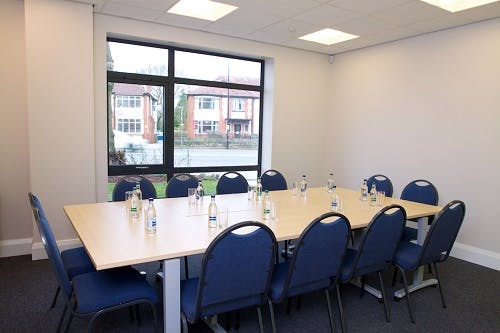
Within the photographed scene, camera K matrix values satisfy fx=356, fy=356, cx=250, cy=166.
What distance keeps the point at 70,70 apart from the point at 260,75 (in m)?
3.05

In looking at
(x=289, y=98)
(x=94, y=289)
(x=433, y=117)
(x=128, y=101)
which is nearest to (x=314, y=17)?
(x=289, y=98)

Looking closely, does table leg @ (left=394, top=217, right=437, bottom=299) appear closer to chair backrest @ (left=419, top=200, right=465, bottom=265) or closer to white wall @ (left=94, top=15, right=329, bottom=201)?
chair backrest @ (left=419, top=200, right=465, bottom=265)

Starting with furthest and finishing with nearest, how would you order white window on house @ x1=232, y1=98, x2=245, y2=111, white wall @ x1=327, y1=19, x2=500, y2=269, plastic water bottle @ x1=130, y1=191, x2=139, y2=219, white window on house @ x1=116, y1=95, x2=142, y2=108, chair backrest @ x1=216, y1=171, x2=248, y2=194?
white window on house @ x1=232, y1=98, x2=245, y2=111
white window on house @ x1=116, y1=95, x2=142, y2=108
chair backrest @ x1=216, y1=171, x2=248, y2=194
white wall @ x1=327, y1=19, x2=500, y2=269
plastic water bottle @ x1=130, y1=191, x2=139, y2=219

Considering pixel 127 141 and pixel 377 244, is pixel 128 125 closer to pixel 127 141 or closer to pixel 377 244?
pixel 127 141

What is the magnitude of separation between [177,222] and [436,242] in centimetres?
214

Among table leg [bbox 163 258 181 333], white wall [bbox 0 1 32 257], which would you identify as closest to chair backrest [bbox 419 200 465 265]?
table leg [bbox 163 258 181 333]

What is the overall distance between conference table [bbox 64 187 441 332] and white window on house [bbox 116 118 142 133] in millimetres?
1838

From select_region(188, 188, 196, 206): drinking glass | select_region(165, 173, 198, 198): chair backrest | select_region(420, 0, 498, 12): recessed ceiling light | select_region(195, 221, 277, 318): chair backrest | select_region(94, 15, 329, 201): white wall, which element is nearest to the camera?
select_region(195, 221, 277, 318): chair backrest

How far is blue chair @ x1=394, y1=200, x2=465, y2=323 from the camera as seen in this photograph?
→ 286cm

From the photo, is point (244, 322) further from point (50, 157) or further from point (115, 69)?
point (115, 69)

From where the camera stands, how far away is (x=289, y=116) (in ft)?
20.1

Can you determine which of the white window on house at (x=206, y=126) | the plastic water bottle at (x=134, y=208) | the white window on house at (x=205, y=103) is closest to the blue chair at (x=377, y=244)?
the plastic water bottle at (x=134, y=208)

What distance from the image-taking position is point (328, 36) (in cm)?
541

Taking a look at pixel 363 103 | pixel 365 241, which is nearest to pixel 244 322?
pixel 365 241
